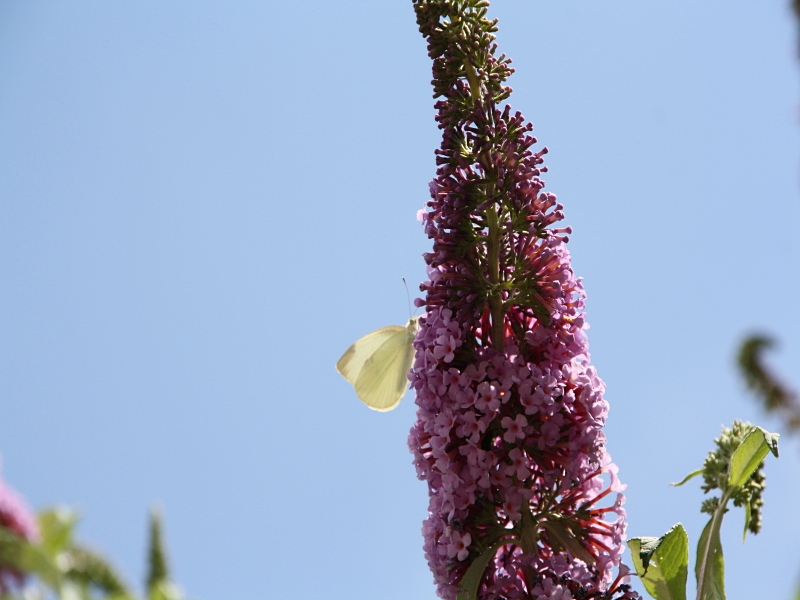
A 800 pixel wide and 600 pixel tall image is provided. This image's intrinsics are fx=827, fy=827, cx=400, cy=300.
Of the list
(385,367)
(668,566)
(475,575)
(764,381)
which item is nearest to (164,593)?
(475,575)

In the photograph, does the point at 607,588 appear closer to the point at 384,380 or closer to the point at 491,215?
the point at 491,215

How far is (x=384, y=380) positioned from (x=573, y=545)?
1.89 meters

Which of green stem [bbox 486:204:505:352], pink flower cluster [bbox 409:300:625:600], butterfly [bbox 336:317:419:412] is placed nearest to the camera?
pink flower cluster [bbox 409:300:625:600]

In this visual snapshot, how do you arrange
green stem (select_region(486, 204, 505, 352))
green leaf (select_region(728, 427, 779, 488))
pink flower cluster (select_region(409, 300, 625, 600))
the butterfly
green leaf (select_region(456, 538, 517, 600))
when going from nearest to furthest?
1. green leaf (select_region(728, 427, 779, 488))
2. green leaf (select_region(456, 538, 517, 600))
3. pink flower cluster (select_region(409, 300, 625, 600))
4. green stem (select_region(486, 204, 505, 352))
5. the butterfly

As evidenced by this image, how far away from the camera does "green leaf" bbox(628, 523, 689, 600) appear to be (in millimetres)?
3043

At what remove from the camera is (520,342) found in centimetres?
339

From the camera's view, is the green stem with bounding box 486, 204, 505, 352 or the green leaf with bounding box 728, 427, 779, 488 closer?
Result: the green leaf with bounding box 728, 427, 779, 488

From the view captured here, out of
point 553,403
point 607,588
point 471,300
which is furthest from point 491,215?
point 607,588

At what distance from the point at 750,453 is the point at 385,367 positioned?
2344 mm

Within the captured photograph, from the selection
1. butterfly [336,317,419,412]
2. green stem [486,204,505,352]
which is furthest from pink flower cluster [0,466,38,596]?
butterfly [336,317,419,412]

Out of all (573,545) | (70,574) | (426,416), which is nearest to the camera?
(70,574)

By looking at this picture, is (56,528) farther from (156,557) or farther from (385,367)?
(385,367)

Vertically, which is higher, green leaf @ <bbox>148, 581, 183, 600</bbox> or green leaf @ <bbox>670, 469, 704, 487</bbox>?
green leaf @ <bbox>670, 469, 704, 487</bbox>

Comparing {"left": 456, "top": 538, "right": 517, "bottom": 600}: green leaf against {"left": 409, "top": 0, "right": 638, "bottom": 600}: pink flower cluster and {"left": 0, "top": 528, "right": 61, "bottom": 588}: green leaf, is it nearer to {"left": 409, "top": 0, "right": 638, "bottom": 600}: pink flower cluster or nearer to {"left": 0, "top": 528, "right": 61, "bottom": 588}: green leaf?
{"left": 409, "top": 0, "right": 638, "bottom": 600}: pink flower cluster
